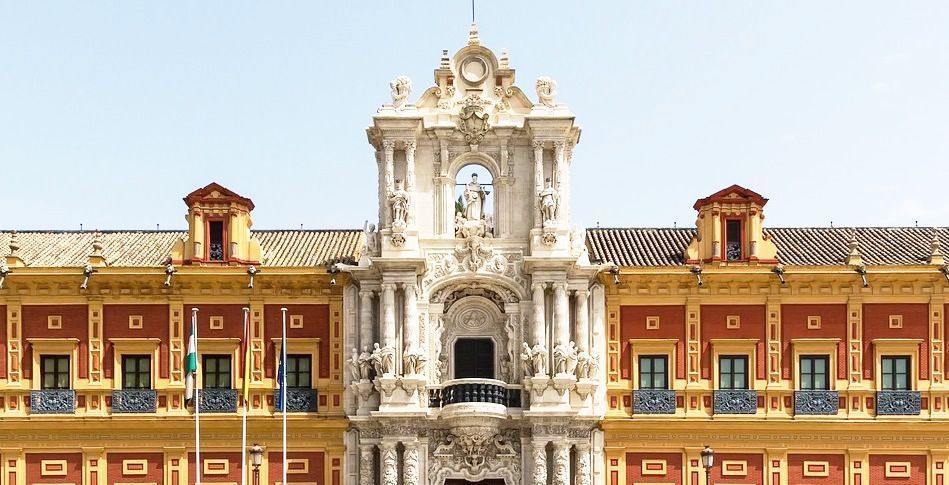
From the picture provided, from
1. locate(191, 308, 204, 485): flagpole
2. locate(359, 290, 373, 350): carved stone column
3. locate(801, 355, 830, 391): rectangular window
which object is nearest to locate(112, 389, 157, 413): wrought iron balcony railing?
locate(191, 308, 204, 485): flagpole

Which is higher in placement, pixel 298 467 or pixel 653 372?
pixel 653 372

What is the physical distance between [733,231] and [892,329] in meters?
6.05

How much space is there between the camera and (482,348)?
45250mm

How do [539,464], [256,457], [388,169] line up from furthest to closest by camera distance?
1. [388,169]
2. [539,464]
3. [256,457]

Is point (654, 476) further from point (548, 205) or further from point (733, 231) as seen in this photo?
point (548, 205)

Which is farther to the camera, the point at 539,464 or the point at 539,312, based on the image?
the point at 539,312

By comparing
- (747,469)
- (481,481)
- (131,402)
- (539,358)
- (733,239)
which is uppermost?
(733,239)

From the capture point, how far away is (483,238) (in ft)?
147

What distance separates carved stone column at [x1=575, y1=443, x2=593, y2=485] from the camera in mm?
43625

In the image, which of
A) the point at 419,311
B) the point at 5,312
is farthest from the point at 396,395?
the point at 5,312

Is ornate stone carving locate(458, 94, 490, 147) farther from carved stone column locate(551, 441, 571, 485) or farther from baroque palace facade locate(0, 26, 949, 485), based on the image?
carved stone column locate(551, 441, 571, 485)

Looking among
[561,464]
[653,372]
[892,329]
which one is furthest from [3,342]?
[892,329]

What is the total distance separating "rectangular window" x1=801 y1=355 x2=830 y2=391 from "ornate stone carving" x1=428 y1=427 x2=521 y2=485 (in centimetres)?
964

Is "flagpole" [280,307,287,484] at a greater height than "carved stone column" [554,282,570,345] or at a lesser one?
lesser
